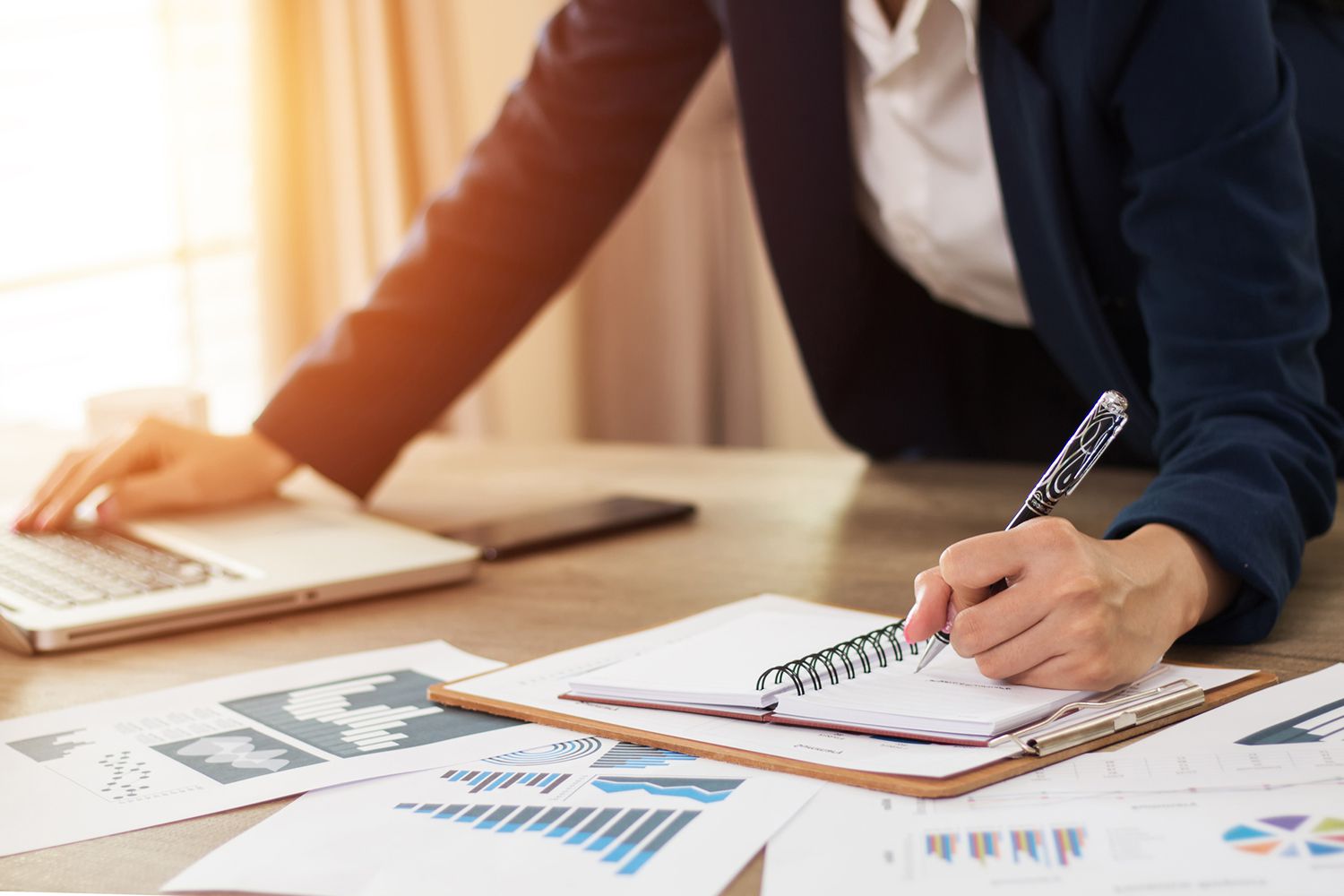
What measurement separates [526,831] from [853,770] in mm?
151

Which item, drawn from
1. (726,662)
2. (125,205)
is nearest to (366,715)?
(726,662)

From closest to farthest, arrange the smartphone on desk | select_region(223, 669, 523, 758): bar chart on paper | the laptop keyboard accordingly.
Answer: select_region(223, 669, 523, 758): bar chart on paper → the laptop keyboard → the smartphone on desk

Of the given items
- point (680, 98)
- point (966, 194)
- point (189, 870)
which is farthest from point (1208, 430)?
point (680, 98)

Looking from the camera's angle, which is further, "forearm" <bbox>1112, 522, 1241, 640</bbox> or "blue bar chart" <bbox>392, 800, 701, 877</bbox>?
"forearm" <bbox>1112, 522, 1241, 640</bbox>

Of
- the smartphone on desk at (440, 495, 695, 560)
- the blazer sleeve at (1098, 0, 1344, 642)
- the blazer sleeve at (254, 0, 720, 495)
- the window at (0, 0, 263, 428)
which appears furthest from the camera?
the window at (0, 0, 263, 428)

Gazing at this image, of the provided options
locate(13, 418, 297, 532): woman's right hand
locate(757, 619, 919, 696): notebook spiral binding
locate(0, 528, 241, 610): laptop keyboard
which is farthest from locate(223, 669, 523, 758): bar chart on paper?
locate(13, 418, 297, 532): woman's right hand

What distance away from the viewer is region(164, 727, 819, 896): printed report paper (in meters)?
0.59

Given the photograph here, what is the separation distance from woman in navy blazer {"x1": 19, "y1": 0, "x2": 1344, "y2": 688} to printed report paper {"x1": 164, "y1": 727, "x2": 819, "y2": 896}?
0.52ft

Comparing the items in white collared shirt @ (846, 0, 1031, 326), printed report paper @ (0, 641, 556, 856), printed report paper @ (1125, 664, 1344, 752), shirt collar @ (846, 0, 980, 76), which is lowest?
printed report paper @ (0, 641, 556, 856)

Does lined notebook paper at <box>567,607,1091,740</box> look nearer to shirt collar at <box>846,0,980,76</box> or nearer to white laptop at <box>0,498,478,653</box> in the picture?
white laptop at <box>0,498,478,653</box>

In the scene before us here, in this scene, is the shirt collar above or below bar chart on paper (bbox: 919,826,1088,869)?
above

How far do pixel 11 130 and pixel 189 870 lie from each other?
2001mm

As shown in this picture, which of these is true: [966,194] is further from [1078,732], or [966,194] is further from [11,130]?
[11,130]

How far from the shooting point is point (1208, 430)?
0.93 meters
